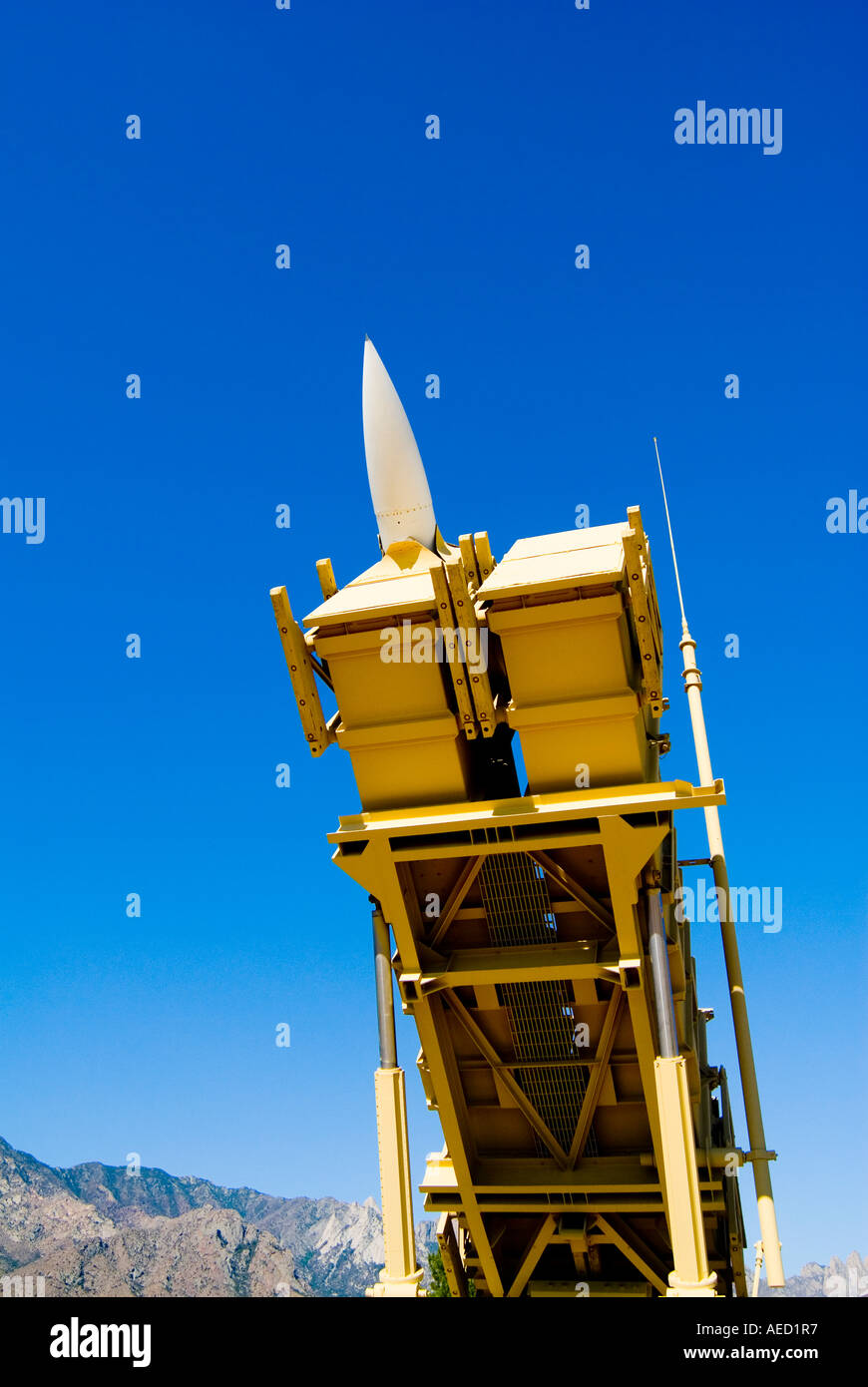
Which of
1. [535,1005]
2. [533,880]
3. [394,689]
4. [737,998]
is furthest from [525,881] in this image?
[737,998]

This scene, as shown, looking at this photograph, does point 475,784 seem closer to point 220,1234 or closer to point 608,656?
point 608,656

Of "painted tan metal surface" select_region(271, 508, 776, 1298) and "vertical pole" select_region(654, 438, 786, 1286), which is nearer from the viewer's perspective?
"painted tan metal surface" select_region(271, 508, 776, 1298)

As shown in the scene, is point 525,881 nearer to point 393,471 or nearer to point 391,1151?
point 391,1151

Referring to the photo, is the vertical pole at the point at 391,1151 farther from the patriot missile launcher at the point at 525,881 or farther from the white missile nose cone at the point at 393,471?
the white missile nose cone at the point at 393,471

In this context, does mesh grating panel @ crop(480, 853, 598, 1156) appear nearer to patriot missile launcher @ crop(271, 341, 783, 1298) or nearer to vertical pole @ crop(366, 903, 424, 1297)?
patriot missile launcher @ crop(271, 341, 783, 1298)

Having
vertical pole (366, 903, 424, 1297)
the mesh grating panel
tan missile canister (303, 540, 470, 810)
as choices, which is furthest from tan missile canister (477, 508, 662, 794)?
vertical pole (366, 903, 424, 1297)

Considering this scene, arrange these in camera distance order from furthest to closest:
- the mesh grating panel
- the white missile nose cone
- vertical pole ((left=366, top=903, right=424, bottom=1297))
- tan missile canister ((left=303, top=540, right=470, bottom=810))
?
the white missile nose cone, the mesh grating panel, vertical pole ((left=366, top=903, right=424, bottom=1297)), tan missile canister ((left=303, top=540, right=470, bottom=810))

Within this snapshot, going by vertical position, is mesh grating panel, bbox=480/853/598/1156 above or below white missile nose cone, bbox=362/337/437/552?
below

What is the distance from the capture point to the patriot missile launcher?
15281 millimetres

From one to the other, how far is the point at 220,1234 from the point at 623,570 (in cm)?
17906

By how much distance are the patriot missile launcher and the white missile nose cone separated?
34mm

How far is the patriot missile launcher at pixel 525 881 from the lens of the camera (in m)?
15.3

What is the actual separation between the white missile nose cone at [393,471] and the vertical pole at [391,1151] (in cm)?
566
